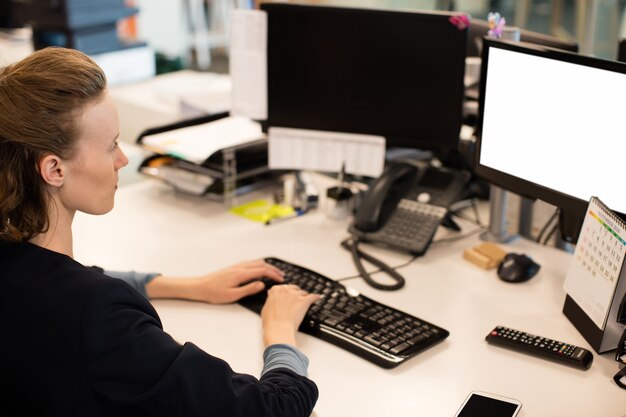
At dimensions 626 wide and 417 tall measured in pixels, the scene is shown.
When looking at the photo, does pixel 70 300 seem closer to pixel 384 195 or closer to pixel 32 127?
pixel 32 127

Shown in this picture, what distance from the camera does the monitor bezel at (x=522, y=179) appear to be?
1.41 m

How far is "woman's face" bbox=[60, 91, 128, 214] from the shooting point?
1093 millimetres

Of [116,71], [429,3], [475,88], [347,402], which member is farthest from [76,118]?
[429,3]

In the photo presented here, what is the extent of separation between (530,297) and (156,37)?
16.0 ft

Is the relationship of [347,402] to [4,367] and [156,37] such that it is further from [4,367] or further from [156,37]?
[156,37]

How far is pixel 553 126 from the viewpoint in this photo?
152 centimetres

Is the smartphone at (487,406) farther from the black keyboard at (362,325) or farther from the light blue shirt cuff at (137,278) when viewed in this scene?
the light blue shirt cuff at (137,278)

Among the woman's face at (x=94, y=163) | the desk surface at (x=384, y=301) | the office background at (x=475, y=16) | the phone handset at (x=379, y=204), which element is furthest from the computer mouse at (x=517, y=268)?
the office background at (x=475, y=16)

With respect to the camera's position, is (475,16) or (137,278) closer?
(137,278)

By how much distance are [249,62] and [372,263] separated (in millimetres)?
629

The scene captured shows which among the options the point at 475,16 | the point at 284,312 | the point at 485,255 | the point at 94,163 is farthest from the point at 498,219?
the point at 475,16

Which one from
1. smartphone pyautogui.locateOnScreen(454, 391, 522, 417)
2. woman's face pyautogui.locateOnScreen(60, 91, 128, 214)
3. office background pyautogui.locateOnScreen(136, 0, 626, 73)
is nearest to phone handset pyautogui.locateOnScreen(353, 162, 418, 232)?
smartphone pyautogui.locateOnScreen(454, 391, 522, 417)

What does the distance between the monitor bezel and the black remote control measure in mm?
282

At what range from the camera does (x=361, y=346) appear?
1360 millimetres
